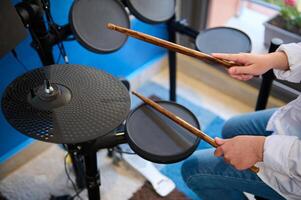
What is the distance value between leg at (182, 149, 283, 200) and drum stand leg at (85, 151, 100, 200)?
271 millimetres

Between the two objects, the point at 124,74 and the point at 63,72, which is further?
the point at 124,74

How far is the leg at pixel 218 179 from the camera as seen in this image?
0.93m

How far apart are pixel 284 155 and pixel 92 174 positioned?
1.73ft

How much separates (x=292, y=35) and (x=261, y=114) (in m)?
0.67

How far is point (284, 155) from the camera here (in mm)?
756

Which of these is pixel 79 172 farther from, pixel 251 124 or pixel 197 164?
pixel 251 124

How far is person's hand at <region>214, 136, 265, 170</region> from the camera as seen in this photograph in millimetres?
798

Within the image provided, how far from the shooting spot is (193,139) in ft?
3.01

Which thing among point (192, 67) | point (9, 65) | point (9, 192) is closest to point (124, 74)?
point (192, 67)

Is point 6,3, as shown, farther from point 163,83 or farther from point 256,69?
point 163,83

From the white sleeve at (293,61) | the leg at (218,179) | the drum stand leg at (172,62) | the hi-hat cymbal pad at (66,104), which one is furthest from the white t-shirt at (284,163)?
the drum stand leg at (172,62)

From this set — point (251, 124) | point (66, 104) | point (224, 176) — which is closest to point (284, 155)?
point (224, 176)

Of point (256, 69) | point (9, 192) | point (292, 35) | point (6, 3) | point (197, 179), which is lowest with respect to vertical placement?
point (9, 192)

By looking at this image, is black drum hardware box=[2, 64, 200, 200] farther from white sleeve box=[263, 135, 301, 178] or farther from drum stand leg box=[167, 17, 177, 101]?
drum stand leg box=[167, 17, 177, 101]
